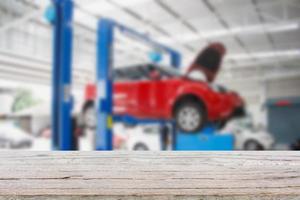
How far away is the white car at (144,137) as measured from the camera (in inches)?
297

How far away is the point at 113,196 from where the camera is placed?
1.75ft

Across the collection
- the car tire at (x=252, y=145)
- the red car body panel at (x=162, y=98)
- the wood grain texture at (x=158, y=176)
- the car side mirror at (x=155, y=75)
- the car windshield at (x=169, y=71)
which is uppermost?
the car windshield at (x=169, y=71)

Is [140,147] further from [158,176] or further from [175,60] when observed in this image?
[158,176]

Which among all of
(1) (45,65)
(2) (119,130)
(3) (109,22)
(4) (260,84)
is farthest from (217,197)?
(4) (260,84)

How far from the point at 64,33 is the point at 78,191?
12.4 ft

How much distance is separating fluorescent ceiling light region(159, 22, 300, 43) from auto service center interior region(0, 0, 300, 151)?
0.13ft

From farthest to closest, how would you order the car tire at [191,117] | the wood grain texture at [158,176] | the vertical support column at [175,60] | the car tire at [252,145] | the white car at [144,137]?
the car tire at [252,145] → the white car at [144,137] → the vertical support column at [175,60] → the car tire at [191,117] → the wood grain texture at [158,176]

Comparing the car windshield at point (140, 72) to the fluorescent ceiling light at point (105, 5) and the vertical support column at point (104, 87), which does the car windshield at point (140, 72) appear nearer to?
the vertical support column at point (104, 87)

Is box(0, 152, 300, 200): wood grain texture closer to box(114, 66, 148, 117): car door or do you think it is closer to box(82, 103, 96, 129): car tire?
box(114, 66, 148, 117): car door

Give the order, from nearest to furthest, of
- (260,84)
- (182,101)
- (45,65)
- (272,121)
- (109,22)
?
(109,22), (182,101), (45,65), (272,121), (260,84)

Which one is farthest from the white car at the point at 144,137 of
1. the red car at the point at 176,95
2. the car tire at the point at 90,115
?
the red car at the point at 176,95

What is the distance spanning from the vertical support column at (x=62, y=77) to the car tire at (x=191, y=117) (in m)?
1.91

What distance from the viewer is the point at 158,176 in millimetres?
540

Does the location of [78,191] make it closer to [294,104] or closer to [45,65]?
[45,65]
